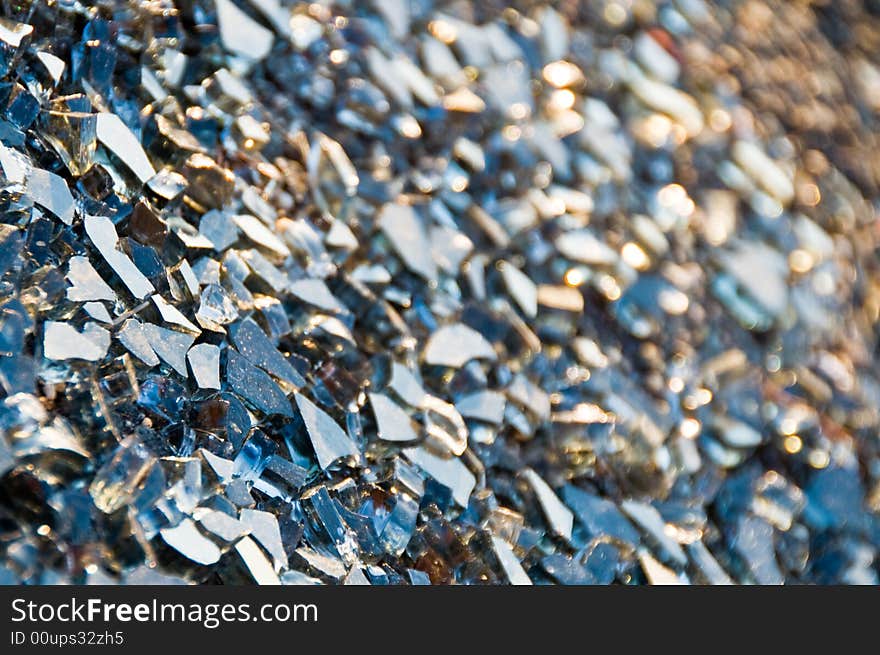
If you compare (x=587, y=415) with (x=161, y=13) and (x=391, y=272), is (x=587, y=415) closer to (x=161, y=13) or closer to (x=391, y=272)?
(x=391, y=272)

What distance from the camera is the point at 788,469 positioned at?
404 millimetres

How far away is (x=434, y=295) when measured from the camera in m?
0.36

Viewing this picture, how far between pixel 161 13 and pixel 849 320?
322 mm

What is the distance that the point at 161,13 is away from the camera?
34 centimetres

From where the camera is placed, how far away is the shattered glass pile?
0.83 ft

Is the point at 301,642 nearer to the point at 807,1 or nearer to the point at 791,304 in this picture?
the point at 791,304

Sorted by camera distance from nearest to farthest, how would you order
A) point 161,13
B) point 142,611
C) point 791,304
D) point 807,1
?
point 142,611
point 161,13
point 791,304
point 807,1

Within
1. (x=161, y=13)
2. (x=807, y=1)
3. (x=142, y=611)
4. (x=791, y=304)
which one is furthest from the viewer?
(x=807, y=1)

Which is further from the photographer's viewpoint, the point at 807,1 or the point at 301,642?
the point at 807,1

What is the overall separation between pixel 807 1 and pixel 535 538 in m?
0.40

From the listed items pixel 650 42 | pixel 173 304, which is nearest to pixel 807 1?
pixel 650 42

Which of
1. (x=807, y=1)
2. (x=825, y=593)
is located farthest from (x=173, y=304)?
(x=807, y=1)

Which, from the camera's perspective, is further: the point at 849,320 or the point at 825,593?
the point at 849,320

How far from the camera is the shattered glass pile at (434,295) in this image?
252 mm
